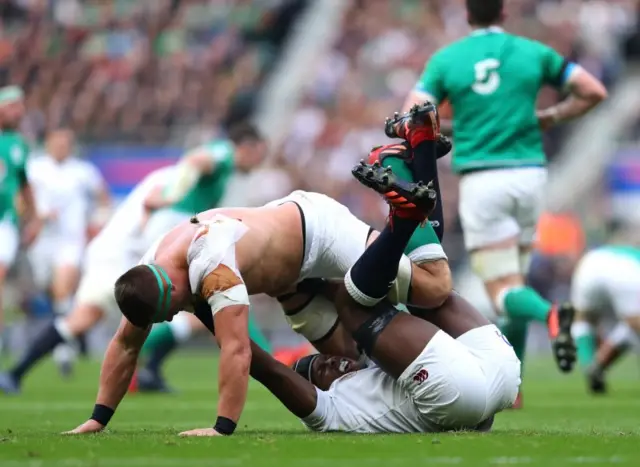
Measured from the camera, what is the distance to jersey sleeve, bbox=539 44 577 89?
8.62 meters

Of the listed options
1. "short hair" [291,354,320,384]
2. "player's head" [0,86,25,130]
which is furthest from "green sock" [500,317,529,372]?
"player's head" [0,86,25,130]

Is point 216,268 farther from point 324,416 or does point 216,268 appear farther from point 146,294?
point 324,416

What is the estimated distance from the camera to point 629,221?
18859 millimetres

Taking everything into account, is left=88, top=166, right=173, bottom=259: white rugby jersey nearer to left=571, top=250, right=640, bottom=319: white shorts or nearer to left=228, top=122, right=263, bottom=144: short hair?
left=228, top=122, right=263, bottom=144: short hair

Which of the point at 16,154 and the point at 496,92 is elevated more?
the point at 496,92

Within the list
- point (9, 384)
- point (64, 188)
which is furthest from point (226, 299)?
point (64, 188)

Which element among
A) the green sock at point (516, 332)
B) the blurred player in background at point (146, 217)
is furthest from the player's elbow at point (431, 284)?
the blurred player in background at point (146, 217)

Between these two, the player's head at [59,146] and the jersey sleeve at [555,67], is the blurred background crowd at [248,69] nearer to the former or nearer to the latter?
the player's head at [59,146]

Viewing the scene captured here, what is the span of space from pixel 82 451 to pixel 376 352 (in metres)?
1.54

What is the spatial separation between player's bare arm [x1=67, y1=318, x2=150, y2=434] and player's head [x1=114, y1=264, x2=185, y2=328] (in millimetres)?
381

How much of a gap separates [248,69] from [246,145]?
11.8 metres

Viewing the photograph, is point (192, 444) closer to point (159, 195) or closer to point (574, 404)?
point (574, 404)

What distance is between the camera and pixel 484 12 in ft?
28.8

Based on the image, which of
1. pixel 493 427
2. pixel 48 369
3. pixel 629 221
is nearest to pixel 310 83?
pixel 629 221
